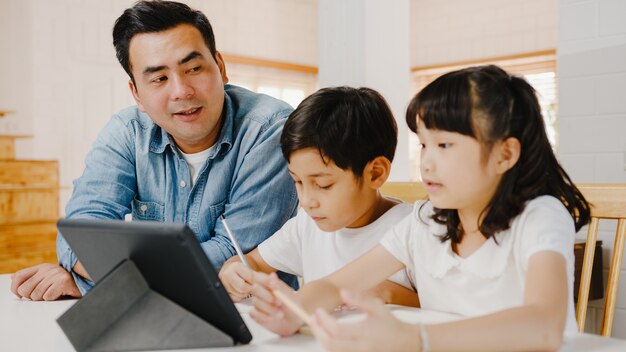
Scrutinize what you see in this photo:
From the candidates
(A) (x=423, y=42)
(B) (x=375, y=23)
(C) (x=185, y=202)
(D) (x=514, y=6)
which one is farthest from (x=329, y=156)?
(A) (x=423, y=42)

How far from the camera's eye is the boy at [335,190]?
1.21 m

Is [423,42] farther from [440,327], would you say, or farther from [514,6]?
[440,327]

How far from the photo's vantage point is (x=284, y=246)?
1.39 meters

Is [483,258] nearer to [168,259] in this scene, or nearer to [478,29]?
[168,259]

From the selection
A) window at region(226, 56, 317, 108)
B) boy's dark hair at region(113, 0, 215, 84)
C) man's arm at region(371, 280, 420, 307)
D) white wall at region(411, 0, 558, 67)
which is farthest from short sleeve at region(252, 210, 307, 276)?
white wall at region(411, 0, 558, 67)

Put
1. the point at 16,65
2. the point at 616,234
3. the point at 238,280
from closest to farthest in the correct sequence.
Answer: the point at 238,280 < the point at 616,234 < the point at 16,65

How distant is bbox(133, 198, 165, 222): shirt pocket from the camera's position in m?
1.62

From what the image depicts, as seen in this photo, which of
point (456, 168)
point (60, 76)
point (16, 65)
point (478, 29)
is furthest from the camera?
point (478, 29)

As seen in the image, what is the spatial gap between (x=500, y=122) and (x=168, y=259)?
0.46 meters

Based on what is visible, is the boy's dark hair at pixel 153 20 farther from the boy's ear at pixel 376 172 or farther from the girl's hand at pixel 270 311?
the girl's hand at pixel 270 311

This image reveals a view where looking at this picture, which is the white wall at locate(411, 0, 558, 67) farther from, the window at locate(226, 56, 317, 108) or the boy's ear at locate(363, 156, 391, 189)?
the boy's ear at locate(363, 156, 391, 189)

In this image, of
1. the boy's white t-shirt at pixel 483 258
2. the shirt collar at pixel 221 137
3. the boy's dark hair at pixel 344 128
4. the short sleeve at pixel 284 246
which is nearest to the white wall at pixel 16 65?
the shirt collar at pixel 221 137

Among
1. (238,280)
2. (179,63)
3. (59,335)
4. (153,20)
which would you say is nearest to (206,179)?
(179,63)

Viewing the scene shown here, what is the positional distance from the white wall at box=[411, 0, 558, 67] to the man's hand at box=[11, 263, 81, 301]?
4.59 m
